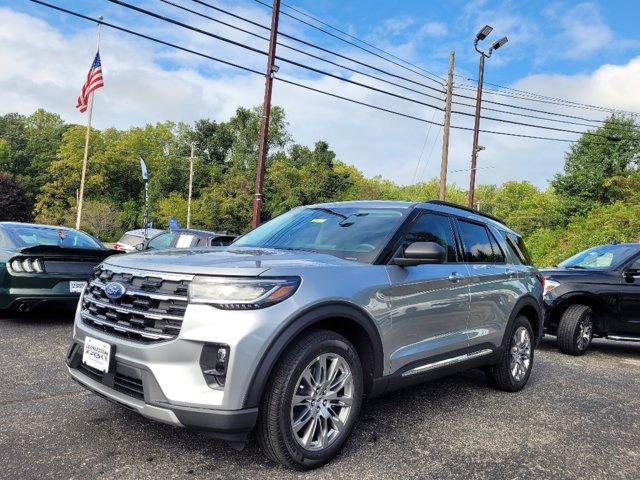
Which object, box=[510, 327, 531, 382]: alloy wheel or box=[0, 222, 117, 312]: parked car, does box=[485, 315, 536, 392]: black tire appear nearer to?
box=[510, 327, 531, 382]: alloy wheel

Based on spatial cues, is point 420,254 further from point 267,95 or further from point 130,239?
point 130,239

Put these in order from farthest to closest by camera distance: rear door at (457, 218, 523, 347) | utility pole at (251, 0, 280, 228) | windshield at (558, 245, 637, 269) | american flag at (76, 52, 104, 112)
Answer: american flag at (76, 52, 104, 112), utility pole at (251, 0, 280, 228), windshield at (558, 245, 637, 269), rear door at (457, 218, 523, 347)

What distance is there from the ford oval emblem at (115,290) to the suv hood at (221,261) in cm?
12

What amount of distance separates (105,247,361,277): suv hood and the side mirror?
0.39m

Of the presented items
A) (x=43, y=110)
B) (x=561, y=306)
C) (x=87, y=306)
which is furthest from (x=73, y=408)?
(x=43, y=110)

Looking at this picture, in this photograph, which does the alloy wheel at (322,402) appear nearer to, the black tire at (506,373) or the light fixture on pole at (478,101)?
the black tire at (506,373)

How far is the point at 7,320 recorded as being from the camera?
22.5 feet

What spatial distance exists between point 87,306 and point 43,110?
263 ft

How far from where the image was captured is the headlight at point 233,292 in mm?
2670

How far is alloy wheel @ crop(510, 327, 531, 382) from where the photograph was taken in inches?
194

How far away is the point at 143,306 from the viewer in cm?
283

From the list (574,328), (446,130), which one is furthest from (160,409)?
(446,130)

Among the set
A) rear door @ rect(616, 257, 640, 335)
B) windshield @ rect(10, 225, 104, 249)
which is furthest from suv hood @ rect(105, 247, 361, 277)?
Answer: rear door @ rect(616, 257, 640, 335)

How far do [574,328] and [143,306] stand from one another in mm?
6017
